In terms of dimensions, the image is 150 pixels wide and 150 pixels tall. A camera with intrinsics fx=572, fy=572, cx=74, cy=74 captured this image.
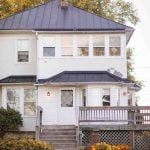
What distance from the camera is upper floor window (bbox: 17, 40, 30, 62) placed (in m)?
38.0

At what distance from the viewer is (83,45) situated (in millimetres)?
36969

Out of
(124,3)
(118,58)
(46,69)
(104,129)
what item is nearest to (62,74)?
(46,69)

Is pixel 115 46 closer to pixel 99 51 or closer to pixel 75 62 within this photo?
pixel 99 51

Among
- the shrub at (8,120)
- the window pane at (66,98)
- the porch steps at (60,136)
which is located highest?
the window pane at (66,98)

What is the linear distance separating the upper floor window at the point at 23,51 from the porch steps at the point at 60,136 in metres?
6.67

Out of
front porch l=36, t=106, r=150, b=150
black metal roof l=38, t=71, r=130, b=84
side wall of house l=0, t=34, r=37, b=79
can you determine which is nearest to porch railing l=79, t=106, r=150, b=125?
front porch l=36, t=106, r=150, b=150

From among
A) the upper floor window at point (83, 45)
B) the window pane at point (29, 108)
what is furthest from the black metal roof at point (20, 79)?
the upper floor window at point (83, 45)

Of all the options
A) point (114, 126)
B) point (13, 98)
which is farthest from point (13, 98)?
point (114, 126)

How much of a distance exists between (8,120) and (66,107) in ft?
12.5

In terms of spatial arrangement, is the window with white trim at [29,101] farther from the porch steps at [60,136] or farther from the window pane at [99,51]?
the window pane at [99,51]

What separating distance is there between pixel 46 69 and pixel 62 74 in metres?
1.14

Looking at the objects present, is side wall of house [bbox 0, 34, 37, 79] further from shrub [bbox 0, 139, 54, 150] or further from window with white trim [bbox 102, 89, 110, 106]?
shrub [bbox 0, 139, 54, 150]

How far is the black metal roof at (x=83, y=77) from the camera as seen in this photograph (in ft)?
114

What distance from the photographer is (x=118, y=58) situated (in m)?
36.6
